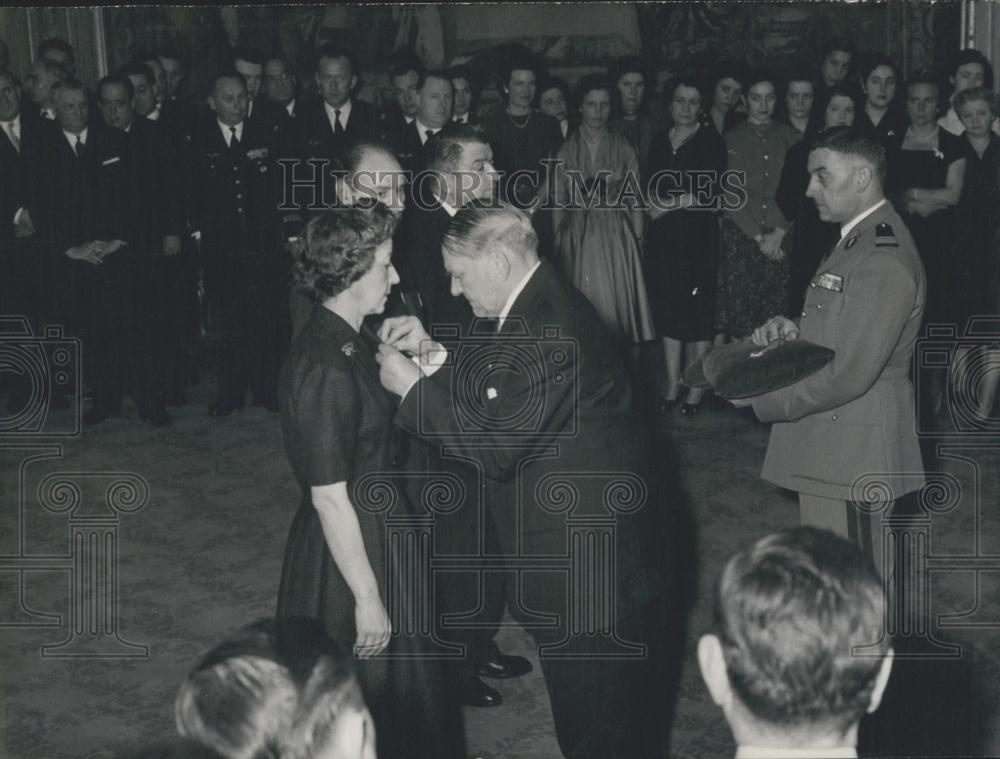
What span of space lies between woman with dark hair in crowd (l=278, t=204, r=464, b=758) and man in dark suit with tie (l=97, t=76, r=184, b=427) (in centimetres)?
450

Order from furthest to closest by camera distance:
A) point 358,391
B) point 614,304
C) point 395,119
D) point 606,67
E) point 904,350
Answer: point 606,67, point 395,119, point 614,304, point 904,350, point 358,391

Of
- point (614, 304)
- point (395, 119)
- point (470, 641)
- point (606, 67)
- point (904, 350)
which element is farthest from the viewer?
point (606, 67)

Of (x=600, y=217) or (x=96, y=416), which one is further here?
(x=96, y=416)

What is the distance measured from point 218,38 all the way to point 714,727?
769 centimetres

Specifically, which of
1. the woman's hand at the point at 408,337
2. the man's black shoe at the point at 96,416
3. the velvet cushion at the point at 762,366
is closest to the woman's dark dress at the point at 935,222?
the velvet cushion at the point at 762,366

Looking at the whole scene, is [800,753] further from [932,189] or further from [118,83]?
[118,83]

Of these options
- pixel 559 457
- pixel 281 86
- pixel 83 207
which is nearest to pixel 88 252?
pixel 83 207

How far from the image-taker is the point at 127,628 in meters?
4.74

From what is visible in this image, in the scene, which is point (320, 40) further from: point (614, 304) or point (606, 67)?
point (614, 304)

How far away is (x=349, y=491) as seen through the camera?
117 inches

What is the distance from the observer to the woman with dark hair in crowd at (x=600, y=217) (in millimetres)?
7066

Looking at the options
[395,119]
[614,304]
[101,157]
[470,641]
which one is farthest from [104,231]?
[470,641]

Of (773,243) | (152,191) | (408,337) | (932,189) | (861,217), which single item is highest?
(152,191)

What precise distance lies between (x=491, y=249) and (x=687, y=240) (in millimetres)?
4336
